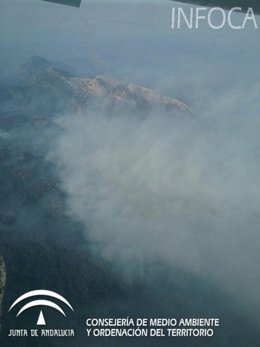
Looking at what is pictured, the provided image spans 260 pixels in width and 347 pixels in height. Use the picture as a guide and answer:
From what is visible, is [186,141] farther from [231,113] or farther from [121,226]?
[121,226]

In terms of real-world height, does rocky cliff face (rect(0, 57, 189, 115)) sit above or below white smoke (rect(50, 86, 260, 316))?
above

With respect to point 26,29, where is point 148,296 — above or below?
below

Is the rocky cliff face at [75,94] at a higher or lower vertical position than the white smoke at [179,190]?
higher

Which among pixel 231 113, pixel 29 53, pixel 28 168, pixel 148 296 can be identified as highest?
pixel 29 53

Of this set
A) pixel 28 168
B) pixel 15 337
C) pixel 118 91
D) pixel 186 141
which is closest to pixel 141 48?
pixel 118 91

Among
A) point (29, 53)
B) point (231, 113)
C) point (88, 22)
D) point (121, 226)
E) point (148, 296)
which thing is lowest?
point (148, 296)

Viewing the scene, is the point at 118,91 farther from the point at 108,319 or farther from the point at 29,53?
the point at 108,319

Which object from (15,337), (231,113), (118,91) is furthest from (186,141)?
(15,337)

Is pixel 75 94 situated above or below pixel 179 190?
above

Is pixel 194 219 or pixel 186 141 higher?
pixel 186 141
